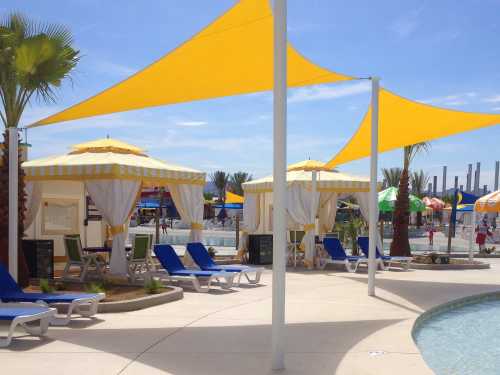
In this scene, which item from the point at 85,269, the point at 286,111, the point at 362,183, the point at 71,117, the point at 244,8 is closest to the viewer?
the point at 286,111

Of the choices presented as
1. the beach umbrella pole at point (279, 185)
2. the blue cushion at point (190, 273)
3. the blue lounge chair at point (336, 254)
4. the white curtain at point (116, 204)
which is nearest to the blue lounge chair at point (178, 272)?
the blue cushion at point (190, 273)

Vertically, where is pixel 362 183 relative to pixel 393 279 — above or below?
above

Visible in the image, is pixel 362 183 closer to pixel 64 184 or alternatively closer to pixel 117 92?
pixel 64 184

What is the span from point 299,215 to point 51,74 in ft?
23.6

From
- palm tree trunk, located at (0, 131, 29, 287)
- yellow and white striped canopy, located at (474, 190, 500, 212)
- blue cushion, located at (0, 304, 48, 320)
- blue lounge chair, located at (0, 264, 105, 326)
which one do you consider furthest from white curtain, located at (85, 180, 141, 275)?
yellow and white striped canopy, located at (474, 190, 500, 212)

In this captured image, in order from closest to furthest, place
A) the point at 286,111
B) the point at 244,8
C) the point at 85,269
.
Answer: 1. the point at 286,111
2. the point at 244,8
3. the point at 85,269

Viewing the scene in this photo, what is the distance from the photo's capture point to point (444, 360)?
233 inches

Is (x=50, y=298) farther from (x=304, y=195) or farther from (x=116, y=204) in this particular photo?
(x=304, y=195)

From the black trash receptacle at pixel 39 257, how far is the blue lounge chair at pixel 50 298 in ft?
11.8

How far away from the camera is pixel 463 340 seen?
6938 millimetres

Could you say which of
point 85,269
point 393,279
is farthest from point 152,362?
point 393,279

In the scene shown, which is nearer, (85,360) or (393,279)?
(85,360)

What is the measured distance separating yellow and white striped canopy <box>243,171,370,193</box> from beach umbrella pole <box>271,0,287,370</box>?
32.1ft

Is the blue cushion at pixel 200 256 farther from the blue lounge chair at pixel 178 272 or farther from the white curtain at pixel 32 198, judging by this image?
the white curtain at pixel 32 198
